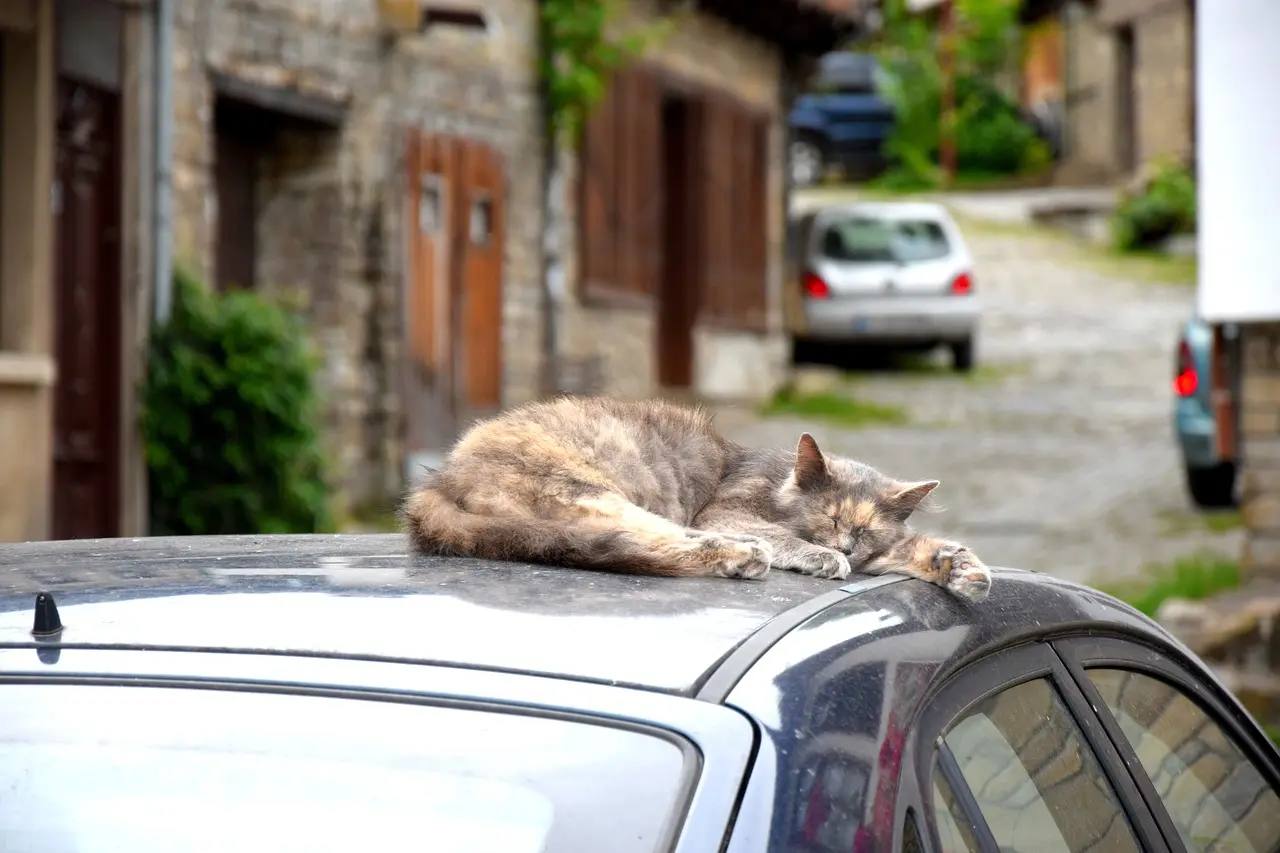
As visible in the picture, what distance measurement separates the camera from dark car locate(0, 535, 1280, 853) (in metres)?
Result: 1.78

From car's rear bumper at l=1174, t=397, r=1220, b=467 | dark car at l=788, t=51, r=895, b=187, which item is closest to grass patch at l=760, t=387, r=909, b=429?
car's rear bumper at l=1174, t=397, r=1220, b=467

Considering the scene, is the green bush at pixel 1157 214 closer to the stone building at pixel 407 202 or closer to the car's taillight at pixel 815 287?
the car's taillight at pixel 815 287

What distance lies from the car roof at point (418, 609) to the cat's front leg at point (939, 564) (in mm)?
187

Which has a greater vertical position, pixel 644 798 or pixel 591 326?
pixel 591 326

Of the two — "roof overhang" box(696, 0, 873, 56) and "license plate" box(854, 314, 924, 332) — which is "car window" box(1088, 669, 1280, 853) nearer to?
"roof overhang" box(696, 0, 873, 56)

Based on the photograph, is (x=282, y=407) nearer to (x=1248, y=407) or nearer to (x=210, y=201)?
(x=210, y=201)

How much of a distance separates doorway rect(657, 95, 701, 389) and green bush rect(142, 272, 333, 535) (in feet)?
27.3

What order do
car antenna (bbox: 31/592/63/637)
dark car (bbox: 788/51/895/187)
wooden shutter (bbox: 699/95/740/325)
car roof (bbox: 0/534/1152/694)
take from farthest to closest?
1. dark car (bbox: 788/51/895/187)
2. wooden shutter (bbox: 699/95/740/325)
3. car antenna (bbox: 31/592/63/637)
4. car roof (bbox: 0/534/1152/694)

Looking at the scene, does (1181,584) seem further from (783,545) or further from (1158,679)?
(1158,679)

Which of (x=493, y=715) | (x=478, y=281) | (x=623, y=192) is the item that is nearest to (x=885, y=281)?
(x=623, y=192)

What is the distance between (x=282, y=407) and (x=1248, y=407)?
5058 mm

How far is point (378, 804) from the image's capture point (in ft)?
5.95

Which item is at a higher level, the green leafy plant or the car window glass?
the green leafy plant

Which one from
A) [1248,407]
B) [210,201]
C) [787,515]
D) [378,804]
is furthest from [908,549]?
[210,201]
